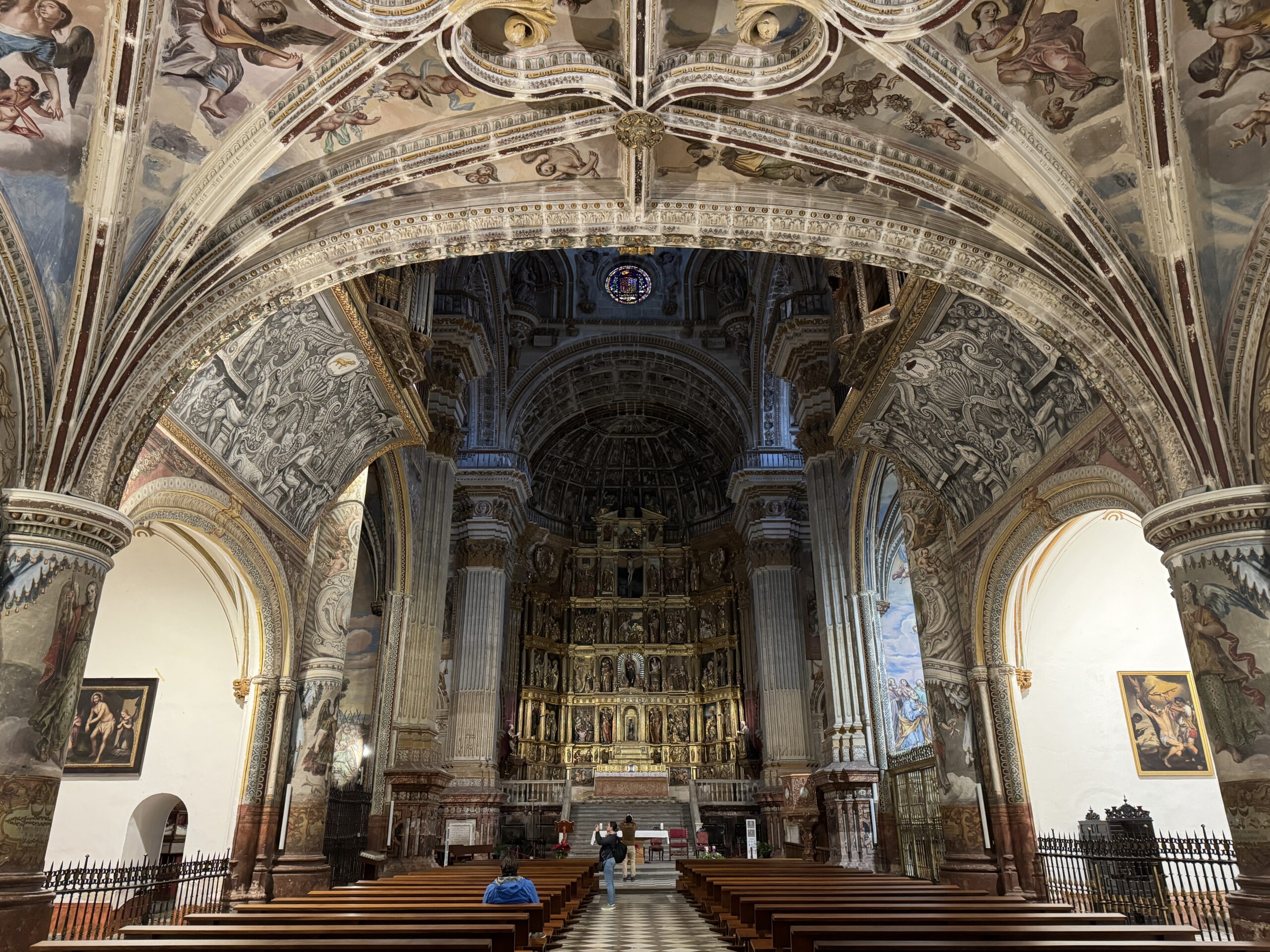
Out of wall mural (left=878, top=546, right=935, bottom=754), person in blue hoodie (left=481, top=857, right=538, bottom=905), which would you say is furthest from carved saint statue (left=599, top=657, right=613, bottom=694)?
person in blue hoodie (left=481, top=857, right=538, bottom=905)

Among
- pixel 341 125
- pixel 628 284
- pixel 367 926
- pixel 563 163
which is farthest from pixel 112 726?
pixel 628 284

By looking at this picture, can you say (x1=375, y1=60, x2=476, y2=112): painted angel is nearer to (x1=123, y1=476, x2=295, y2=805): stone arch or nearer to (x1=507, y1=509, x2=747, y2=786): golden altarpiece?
(x1=123, y1=476, x2=295, y2=805): stone arch

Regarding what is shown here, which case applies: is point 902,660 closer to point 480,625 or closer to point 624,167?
point 480,625

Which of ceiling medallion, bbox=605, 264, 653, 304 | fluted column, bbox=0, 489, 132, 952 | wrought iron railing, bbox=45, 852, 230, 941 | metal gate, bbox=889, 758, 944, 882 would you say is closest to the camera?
fluted column, bbox=0, 489, 132, 952

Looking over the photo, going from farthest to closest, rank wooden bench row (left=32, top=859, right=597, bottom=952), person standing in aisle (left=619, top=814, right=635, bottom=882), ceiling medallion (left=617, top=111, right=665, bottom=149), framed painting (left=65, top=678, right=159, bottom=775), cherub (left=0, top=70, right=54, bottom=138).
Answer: person standing in aisle (left=619, top=814, right=635, bottom=882)
framed painting (left=65, top=678, right=159, bottom=775)
ceiling medallion (left=617, top=111, right=665, bottom=149)
cherub (left=0, top=70, right=54, bottom=138)
wooden bench row (left=32, top=859, right=597, bottom=952)

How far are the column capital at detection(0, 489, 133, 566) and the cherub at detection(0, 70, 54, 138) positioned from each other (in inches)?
115

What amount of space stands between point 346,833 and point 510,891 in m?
10.7

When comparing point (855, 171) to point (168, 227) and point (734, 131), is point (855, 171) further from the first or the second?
point (168, 227)

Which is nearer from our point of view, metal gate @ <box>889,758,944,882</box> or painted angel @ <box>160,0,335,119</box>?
painted angel @ <box>160,0,335,119</box>

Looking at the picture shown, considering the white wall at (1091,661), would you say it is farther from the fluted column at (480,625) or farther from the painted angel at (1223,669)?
the fluted column at (480,625)

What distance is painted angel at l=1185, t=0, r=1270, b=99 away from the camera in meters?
6.90

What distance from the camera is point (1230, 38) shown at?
7.09 m

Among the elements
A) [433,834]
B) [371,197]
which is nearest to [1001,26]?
[371,197]

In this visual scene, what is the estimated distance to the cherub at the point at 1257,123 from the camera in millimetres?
7223
